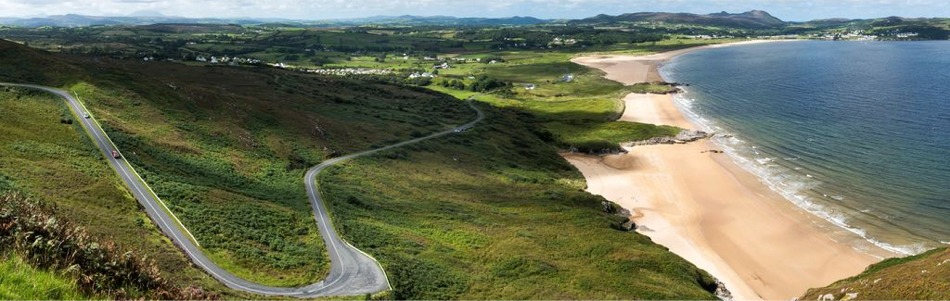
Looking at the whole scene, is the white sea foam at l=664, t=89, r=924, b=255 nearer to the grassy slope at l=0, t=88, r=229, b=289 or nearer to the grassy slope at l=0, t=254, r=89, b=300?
the grassy slope at l=0, t=88, r=229, b=289

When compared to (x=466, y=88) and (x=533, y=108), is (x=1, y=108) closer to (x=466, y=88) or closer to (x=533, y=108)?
(x=533, y=108)

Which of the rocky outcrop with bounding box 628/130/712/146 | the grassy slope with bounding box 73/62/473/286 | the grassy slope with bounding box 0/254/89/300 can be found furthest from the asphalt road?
the rocky outcrop with bounding box 628/130/712/146

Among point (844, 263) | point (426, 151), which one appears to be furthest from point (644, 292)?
point (426, 151)

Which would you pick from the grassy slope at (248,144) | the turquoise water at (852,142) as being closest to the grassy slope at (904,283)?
the turquoise water at (852,142)

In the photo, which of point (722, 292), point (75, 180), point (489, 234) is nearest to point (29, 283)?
point (75, 180)

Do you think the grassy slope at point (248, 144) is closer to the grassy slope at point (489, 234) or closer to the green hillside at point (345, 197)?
the green hillside at point (345, 197)
